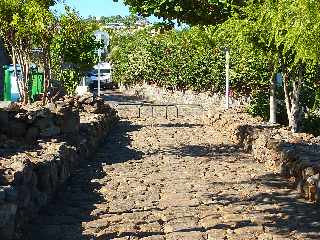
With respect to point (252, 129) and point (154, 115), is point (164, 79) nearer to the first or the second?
point (154, 115)

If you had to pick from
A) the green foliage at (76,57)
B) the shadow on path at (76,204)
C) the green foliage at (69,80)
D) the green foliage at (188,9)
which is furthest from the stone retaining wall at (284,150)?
the green foliage at (69,80)

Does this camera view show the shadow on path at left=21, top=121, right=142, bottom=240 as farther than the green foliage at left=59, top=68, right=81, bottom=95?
No

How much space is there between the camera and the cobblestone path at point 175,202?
7.38 m

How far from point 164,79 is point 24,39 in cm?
2032

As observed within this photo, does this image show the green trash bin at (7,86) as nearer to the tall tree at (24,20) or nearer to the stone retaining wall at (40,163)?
the tall tree at (24,20)

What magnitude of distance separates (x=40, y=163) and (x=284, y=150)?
4.72 meters

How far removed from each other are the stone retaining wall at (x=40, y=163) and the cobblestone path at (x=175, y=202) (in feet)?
0.81

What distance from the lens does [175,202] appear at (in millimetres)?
8961

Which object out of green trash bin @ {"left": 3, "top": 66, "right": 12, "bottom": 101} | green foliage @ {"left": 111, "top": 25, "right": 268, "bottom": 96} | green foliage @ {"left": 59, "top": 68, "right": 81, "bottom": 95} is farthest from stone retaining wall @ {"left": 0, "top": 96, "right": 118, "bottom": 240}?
green foliage @ {"left": 59, "top": 68, "right": 81, "bottom": 95}

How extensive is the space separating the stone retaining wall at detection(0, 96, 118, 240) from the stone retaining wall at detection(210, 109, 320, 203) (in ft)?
12.0

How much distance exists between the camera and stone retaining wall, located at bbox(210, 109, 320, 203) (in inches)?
368

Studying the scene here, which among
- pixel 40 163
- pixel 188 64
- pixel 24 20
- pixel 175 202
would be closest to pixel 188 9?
pixel 24 20

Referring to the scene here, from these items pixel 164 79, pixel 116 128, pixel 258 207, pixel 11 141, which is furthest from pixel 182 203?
pixel 164 79

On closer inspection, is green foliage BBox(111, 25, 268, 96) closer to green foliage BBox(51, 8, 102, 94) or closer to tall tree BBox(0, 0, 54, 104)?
green foliage BBox(51, 8, 102, 94)
